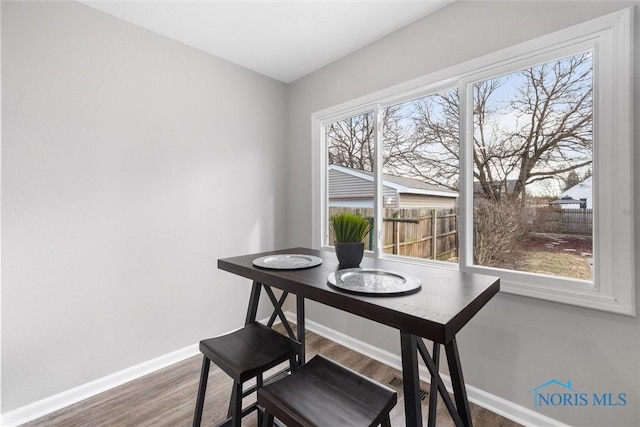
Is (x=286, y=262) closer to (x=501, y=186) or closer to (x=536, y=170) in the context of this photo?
(x=501, y=186)

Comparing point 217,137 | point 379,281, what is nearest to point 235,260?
point 379,281

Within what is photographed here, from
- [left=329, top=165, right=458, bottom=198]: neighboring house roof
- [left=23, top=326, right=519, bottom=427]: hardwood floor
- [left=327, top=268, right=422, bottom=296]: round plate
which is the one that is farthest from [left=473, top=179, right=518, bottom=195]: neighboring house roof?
[left=23, top=326, right=519, bottom=427]: hardwood floor

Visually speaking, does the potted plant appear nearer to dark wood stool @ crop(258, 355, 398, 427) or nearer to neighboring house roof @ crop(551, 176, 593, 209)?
dark wood stool @ crop(258, 355, 398, 427)

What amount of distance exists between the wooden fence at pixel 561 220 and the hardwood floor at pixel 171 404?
1139 millimetres

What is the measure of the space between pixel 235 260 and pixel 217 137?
4.66ft

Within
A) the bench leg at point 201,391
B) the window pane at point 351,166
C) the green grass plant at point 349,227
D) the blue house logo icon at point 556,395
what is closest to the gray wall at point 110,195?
the window pane at point 351,166

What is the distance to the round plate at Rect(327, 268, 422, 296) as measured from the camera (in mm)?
1054

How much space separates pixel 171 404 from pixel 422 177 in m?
2.32

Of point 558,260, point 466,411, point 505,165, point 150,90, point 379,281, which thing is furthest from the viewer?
point 150,90

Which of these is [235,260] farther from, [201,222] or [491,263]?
[491,263]

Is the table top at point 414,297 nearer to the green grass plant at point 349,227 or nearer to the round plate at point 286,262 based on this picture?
the round plate at point 286,262

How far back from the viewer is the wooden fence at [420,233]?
203 centimetres

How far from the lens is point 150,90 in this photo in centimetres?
218

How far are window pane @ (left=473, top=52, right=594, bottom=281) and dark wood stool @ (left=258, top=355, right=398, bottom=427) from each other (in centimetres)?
122
